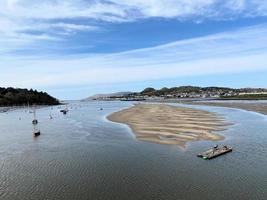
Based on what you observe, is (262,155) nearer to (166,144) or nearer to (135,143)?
(166,144)

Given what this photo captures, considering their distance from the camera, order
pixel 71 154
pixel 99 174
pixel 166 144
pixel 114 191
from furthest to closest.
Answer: pixel 166 144 < pixel 71 154 < pixel 99 174 < pixel 114 191

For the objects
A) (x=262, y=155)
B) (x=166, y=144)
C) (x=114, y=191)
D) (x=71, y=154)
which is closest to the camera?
(x=114, y=191)

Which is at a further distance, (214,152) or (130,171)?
(214,152)

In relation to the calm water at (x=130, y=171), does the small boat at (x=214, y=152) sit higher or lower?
higher

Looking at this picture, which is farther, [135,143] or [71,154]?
[135,143]

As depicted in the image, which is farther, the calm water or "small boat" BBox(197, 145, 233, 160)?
"small boat" BBox(197, 145, 233, 160)

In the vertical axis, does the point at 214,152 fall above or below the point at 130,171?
above

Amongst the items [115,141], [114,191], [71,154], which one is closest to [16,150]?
[71,154]

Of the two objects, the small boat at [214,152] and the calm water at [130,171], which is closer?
the calm water at [130,171]
